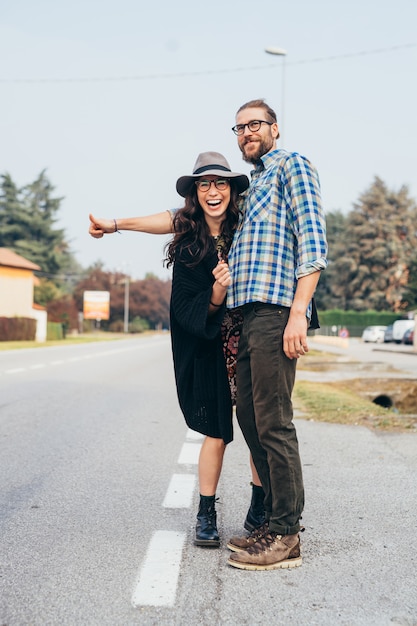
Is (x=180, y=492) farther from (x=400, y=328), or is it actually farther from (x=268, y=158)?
(x=400, y=328)

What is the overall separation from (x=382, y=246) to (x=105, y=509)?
8097 cm

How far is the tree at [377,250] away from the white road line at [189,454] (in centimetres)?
7688

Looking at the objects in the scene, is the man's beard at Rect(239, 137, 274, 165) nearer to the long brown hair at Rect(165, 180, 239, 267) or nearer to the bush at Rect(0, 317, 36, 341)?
the long brown hair at Rect(165, 180, 239, 267)

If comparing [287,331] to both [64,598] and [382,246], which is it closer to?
[64,598]

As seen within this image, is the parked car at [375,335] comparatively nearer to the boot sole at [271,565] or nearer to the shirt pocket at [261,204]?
the shirt pocket at [261,204]

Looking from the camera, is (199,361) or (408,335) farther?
(408,335)

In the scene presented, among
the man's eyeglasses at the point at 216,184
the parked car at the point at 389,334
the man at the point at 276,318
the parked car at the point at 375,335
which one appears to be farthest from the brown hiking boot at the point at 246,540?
the parked car at the point at 375,335

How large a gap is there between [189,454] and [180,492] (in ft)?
5.35

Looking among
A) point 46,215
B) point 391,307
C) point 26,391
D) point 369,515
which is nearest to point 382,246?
point 391,307

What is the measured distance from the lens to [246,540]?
3.85 metres

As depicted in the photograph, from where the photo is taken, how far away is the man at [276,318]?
3701 mm

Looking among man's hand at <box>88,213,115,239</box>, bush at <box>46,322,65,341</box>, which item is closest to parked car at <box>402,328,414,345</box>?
bush at <box>46,322,65,341</box>

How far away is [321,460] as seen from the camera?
21.8ft

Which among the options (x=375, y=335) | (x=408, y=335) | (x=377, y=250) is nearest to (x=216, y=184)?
(x=408, y=335)
